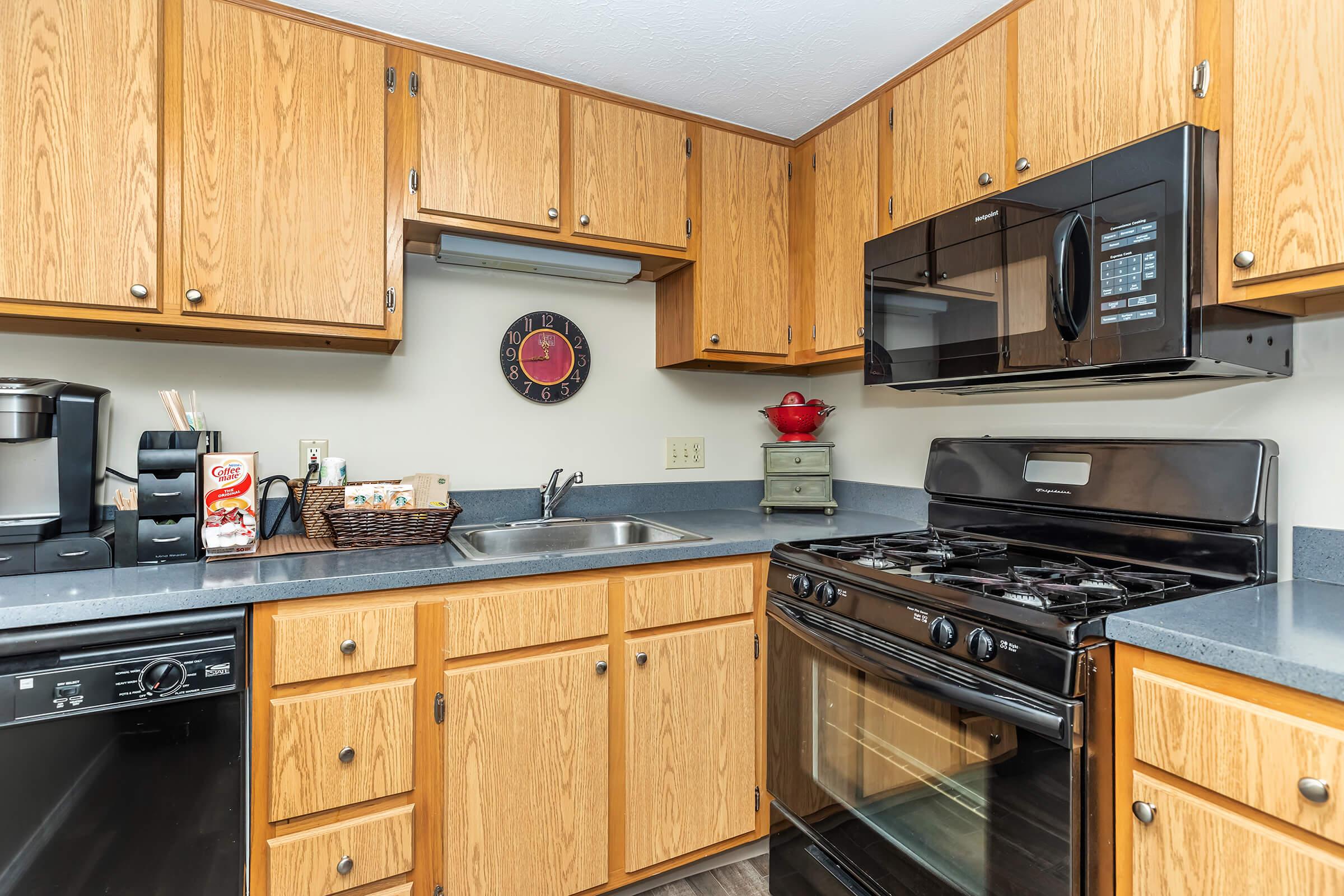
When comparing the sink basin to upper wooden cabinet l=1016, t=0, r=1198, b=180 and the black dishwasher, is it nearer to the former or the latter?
the black dishwasher

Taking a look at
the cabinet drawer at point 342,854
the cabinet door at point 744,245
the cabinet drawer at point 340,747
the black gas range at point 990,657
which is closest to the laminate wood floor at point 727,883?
the black gas range at point 990,657

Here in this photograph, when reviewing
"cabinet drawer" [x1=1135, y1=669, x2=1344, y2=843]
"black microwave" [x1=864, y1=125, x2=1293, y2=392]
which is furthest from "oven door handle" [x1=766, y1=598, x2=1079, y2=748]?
"black microwave" [x1=864, y1=125, x2=1293, y2=392]

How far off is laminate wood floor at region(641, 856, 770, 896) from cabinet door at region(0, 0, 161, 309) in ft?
6.35

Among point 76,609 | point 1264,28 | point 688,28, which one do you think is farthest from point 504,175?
point 1264,28

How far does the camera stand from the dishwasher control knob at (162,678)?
1.21m

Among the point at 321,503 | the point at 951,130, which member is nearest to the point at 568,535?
the point at 321,503

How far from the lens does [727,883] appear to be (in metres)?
1.82

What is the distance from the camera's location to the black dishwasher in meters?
1.16

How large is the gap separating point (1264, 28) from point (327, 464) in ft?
7.18

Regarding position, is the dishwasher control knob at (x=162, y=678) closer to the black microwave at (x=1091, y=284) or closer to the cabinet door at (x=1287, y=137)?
the black microwave at (x=1091, y=284)

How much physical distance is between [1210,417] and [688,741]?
56.8 inches

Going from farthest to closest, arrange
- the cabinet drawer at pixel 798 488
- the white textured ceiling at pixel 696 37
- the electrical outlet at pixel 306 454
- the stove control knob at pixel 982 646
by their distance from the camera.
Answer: the cabinet drawer at pixel 798 488 → the electrical outlet at pixel 306 454 → the white textured ceiling at pixel 696 37 → the stove control knob at pixel 982 646

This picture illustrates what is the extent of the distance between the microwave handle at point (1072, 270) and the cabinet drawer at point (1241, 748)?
697 millimetres

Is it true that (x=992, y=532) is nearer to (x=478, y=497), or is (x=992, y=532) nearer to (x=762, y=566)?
(x=762, y=566)
